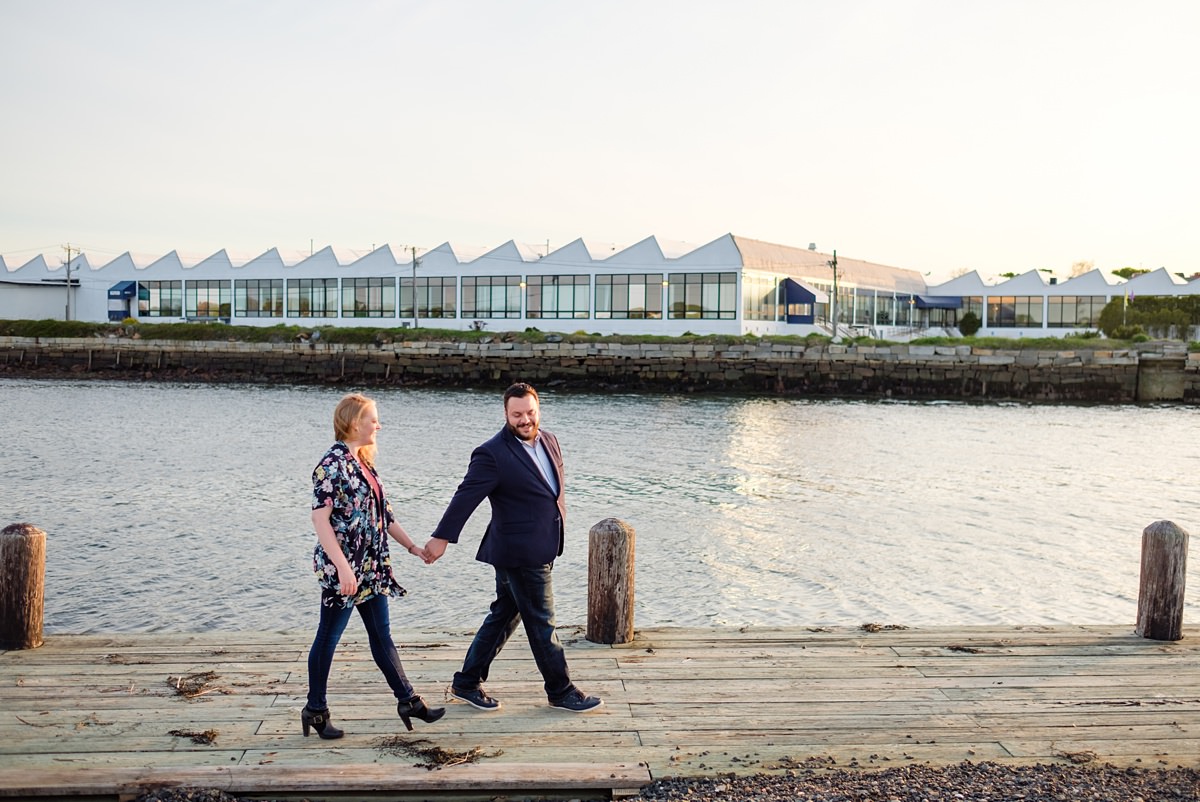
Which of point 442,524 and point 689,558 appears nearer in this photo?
point 442,524

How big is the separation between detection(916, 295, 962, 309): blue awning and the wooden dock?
8135 centimetres

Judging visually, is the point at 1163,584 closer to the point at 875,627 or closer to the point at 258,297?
the point at 875,627

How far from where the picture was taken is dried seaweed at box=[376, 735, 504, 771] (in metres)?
5.35

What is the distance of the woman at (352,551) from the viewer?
5402 millimetres

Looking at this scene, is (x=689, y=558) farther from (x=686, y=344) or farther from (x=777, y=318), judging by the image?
(x=777, y=318)

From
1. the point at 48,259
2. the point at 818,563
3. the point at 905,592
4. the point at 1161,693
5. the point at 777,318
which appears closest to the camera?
the point at 1161,693

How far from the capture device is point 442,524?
588 centimetres

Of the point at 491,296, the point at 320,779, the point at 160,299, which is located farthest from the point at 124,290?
the point at 320,779

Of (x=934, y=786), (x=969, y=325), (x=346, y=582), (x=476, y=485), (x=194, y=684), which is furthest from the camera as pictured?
(x=969, y=325)

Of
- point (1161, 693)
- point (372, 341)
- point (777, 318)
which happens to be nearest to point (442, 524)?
point (1161, 693)

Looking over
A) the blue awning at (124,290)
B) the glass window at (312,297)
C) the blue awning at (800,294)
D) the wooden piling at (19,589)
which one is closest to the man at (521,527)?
the wooden piling at (19,589)

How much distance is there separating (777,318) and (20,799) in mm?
65071

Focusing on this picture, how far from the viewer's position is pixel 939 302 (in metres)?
85.8

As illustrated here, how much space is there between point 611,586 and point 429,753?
7.55 feet
